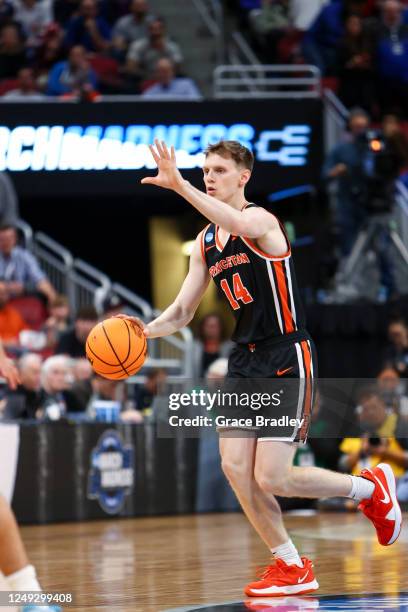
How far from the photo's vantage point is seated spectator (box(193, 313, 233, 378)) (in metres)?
15.4

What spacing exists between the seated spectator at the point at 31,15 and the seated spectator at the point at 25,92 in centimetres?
162

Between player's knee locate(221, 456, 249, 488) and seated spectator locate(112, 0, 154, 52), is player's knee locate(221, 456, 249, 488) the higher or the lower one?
the lower one

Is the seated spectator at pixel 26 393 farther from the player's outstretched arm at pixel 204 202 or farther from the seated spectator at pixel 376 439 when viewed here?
the player's outstretched arm at pixel 204 202

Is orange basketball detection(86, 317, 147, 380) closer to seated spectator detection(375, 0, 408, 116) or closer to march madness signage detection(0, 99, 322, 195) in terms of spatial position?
march madness signage detection(0, 99, 322, 195)

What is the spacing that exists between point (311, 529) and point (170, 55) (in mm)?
9780

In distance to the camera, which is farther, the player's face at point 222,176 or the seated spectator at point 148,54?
the seated spectator at point 148,54

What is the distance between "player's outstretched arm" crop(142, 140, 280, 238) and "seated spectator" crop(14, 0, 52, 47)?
553 inches

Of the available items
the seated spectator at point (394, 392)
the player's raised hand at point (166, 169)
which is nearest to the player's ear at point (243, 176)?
the player's raised hand at point (166, 169)

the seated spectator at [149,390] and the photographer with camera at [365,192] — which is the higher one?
the photographer with camera at [365,192]

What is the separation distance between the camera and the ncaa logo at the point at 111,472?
42.6ft

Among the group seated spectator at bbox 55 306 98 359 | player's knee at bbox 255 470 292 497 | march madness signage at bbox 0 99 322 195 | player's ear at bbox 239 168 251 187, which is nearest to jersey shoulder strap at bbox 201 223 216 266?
player's ear at bbox 239 168 251 187

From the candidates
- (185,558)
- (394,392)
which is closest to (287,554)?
(185,558)

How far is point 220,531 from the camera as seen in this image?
1157 cm

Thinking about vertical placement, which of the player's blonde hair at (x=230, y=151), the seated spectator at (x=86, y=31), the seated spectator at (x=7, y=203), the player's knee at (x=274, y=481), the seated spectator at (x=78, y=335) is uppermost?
the seated spectator at (x=86, y=31)
